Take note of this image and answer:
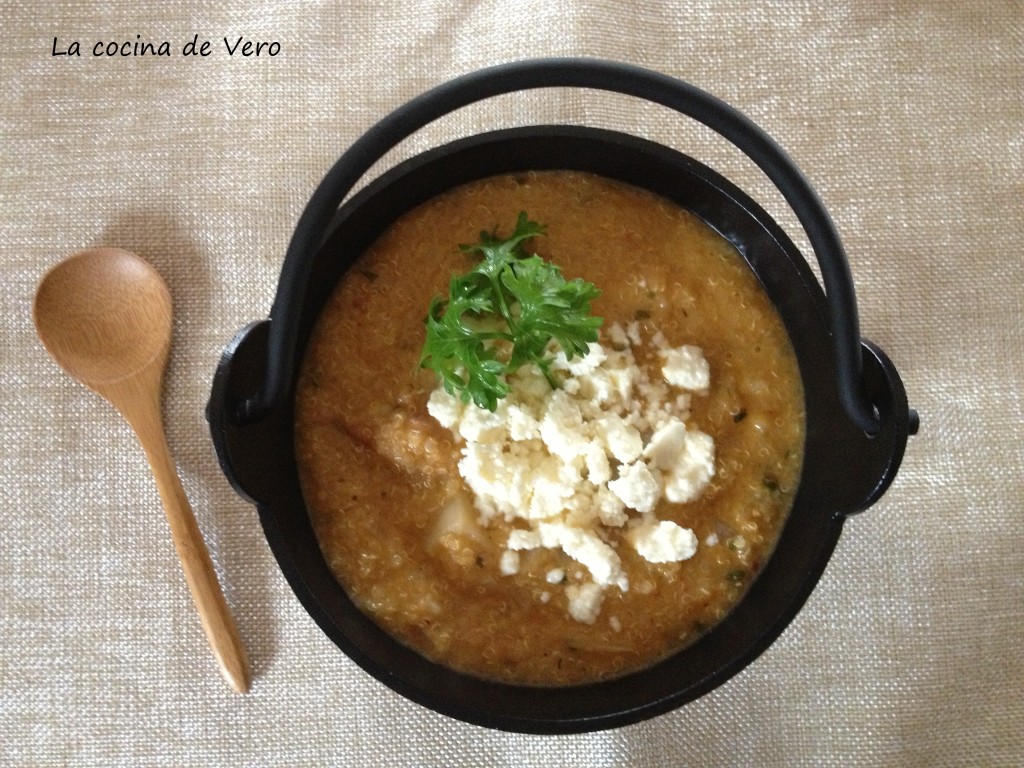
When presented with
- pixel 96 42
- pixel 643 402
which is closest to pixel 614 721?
pixel 643 402

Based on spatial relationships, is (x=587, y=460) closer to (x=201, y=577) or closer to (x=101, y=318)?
(x=201, y=577)

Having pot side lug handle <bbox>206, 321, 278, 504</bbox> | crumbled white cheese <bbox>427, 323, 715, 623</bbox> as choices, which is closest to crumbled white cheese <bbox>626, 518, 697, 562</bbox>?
crumbled white cheese <bbox>427, 323, 715, 623</bbox>

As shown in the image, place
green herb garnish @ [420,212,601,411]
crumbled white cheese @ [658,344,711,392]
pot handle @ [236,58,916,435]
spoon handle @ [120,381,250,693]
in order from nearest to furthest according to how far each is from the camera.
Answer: pot handle @ [236,58,916,435], green herb garnish @ [420,212,601,411], crumbled white cheese @ [658,344,711,392], spoon handle @ [120,381,250,693]

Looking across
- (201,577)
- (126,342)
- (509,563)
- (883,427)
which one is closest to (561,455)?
(509,563)

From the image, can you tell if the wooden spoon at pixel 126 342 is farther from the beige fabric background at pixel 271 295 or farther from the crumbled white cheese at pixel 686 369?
the crumbled white cheese at pixel 686 369

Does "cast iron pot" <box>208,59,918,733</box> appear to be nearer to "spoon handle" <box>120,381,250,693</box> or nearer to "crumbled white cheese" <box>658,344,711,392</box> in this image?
"crumbled white cheese" <box>658,344,711,392</box>

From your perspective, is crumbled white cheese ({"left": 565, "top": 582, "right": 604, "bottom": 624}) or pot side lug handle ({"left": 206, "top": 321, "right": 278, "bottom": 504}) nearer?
pot side lug handle ({"left": 206, "top": 321, "right": 278, "bottom": 504})
